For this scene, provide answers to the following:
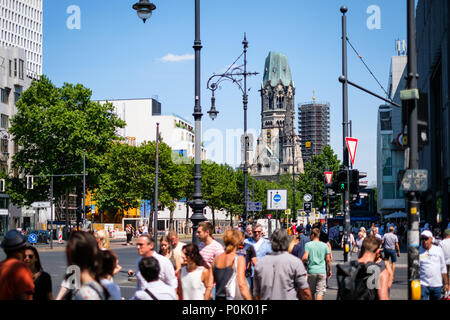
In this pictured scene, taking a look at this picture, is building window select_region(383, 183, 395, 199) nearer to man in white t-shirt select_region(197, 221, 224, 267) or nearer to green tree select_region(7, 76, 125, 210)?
green tree select_region(7, 76, 125, 210)

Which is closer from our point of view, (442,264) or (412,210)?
(412,210)

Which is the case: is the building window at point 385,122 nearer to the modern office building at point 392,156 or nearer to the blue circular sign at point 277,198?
the modern office building at point 392,156

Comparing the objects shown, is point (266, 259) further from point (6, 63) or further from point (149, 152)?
point (6, 63)

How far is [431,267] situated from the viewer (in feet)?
35.8

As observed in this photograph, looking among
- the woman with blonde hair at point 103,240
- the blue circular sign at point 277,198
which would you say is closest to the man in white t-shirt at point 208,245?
the woman with blonde hair at point 103,240

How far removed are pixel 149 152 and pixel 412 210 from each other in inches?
2392

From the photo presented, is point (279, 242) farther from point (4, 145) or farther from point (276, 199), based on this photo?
point (4, 145)

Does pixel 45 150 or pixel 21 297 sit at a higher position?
pixel 45 150

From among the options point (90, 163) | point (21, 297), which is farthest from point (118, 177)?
point (21, 297)

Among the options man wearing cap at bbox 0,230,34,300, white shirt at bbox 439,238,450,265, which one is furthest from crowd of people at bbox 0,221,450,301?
white shirt at bbox 439,238,450,265

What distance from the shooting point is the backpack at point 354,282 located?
23.5 ft

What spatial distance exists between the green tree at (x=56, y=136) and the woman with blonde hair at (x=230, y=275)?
5273cm

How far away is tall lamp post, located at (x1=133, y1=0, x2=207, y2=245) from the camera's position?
15.9 m
